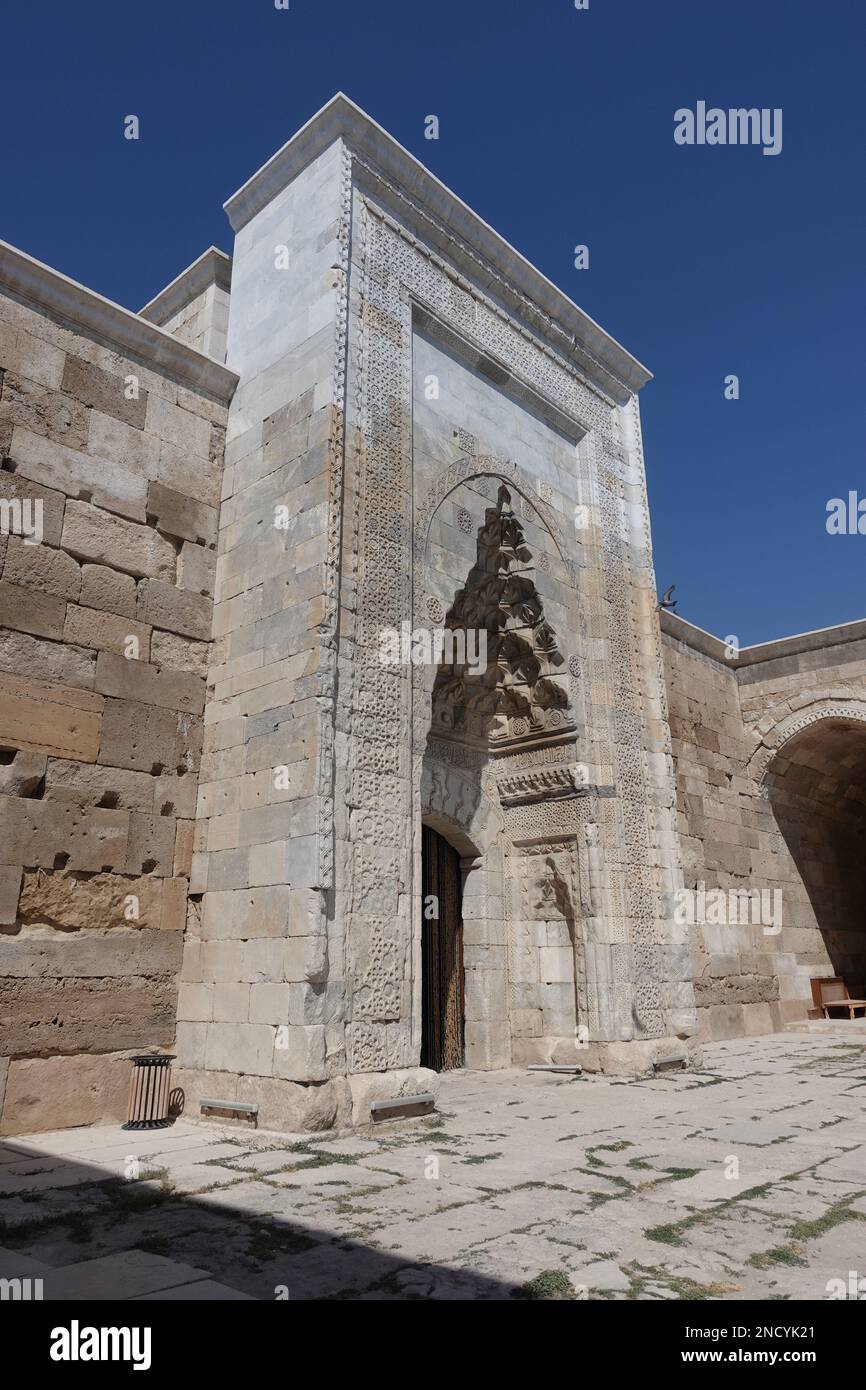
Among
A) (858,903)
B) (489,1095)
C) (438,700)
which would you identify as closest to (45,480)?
(438,700)

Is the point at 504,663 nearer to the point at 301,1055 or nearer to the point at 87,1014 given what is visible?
the point at 301,1055

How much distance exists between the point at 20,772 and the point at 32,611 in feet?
3.23

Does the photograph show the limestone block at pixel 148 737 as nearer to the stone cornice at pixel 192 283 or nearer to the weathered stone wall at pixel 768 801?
the stone cornice at pixel 192 283

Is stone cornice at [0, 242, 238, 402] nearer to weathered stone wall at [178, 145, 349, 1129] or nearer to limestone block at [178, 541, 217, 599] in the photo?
weathered stone wall at [178, 145, 349, 1129]

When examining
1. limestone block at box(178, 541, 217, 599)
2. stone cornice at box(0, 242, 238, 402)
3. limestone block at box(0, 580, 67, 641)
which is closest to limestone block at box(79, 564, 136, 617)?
limestone block at box(0, 580, 67, 641)

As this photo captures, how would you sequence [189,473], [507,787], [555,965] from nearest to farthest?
1. [189,473]
2. [555,965]
3. [507,787]

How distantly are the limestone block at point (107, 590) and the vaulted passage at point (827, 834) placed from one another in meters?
9.03

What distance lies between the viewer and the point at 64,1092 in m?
5.16

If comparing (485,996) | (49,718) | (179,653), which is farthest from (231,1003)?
(485,996)

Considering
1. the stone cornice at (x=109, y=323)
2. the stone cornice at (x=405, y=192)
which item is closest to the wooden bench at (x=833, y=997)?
the stone cornice at (x=405, y=192)

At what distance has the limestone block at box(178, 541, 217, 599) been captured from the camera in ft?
21.5

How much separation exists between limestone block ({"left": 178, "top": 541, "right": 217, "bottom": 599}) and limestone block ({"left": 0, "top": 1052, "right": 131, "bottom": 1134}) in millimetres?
3133

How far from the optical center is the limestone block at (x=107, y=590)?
5.89 m
